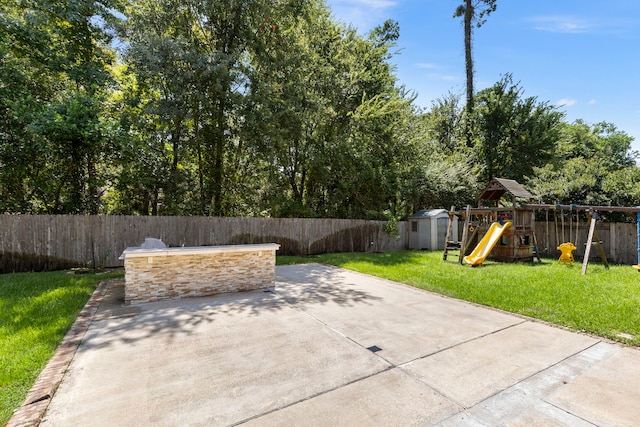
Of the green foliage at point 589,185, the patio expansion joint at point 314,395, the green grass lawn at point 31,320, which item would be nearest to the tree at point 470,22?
the green foliage at point 589,185

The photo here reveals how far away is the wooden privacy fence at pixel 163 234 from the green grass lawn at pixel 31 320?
115 centimetres

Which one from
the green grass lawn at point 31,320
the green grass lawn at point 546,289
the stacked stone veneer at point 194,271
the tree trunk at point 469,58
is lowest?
the green grass lawn at point 546,289

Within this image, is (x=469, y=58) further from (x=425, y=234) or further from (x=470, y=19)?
Answer: (x=425, y=234)

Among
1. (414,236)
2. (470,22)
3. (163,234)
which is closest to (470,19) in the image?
(470,22)

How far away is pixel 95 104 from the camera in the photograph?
8.35m

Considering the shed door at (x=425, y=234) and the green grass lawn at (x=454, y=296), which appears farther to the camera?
the shed door at (x=425, y=234)

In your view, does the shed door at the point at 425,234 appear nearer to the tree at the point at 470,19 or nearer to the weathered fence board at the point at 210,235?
the weathered fence board at the point at 210,235

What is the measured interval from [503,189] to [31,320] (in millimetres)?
11669

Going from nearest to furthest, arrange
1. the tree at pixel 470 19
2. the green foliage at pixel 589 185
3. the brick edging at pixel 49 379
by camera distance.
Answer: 1. the brick edging at pixel 49 379
2. the green foliage at pixel 589 185
3. the tree at pixel 470 19

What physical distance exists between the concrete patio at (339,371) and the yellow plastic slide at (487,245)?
467cm

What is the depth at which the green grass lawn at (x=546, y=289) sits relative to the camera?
13.2 feet

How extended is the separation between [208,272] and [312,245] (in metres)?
6.61

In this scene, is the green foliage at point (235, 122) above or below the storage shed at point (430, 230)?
above

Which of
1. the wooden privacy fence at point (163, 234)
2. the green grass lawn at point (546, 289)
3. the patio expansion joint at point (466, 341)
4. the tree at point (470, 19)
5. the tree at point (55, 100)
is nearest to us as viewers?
the patio expansion joint at point (466, 341)
